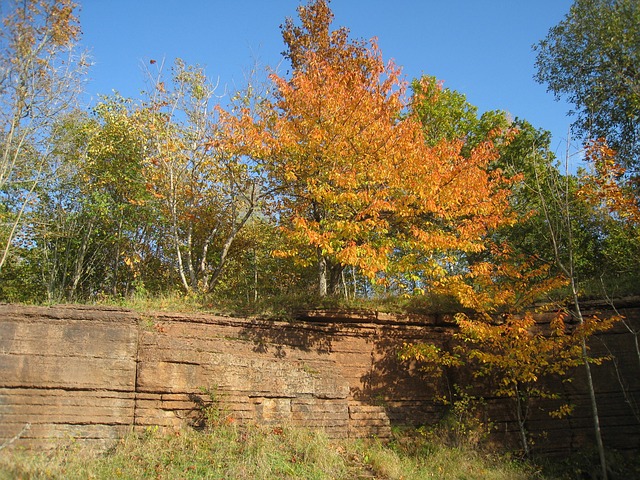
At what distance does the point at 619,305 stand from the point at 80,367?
40.0 ft

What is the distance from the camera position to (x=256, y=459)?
314 inches

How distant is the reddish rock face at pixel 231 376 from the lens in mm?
8359

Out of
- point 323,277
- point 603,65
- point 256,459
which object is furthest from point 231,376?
point 603,65

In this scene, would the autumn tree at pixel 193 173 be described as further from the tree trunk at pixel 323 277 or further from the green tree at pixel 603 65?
the green tree at pixel 603 65

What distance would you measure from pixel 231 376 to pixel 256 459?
1.93 metres

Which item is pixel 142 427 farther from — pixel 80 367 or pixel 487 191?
pixel 487 191

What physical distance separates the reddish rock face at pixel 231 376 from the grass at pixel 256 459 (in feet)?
1.33

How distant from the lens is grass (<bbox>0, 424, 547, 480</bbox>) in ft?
24.2

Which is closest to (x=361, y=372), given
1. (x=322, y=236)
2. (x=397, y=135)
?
(x=322, y=236)

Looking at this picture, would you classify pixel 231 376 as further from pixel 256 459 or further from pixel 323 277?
pixel 323 277

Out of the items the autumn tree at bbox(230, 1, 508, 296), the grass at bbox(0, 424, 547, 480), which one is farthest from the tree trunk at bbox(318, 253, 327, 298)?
the grass at bbox(0, 424, 547, 480)

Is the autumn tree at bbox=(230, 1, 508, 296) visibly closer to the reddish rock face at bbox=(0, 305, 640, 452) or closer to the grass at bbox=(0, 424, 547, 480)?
the reddish rock face at bbox=(0, 305, 640, 452)

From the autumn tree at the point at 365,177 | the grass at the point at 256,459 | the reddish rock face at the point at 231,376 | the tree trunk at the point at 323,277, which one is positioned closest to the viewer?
the grass at the point at 256,459

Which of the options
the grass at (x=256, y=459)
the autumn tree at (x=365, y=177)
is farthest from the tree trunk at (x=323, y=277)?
the grass at (x=256, y=459)
